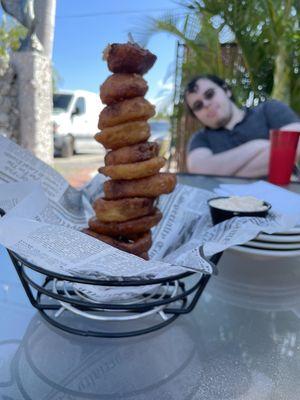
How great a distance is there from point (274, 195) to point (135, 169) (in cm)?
51

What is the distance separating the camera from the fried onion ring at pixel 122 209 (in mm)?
764

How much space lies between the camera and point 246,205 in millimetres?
889

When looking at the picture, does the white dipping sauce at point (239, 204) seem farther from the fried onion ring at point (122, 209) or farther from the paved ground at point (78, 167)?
the paved ground at point (78, 167)

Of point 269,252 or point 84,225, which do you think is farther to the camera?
point 84,225

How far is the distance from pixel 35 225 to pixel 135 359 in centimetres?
25

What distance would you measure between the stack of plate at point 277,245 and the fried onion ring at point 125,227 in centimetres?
22

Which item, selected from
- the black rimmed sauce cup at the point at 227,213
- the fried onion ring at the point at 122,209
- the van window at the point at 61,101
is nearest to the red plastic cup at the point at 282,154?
the black rimmed sauce cup at the point at 227,213

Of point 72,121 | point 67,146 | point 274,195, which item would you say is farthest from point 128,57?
point 72,121

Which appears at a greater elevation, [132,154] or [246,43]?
[246,43]

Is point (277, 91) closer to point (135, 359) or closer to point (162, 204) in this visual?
point (162, 204)

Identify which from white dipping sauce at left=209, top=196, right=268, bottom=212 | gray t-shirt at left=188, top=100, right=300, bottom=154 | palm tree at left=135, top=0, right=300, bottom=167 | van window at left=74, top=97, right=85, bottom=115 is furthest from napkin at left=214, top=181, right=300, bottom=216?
van window at left=74, top=97, right=85, bottom=115

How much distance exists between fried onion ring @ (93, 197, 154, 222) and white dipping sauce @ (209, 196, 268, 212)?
20 cm

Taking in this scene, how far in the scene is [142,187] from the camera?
789 mm

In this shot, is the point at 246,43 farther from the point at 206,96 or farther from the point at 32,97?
the point at 32,97
